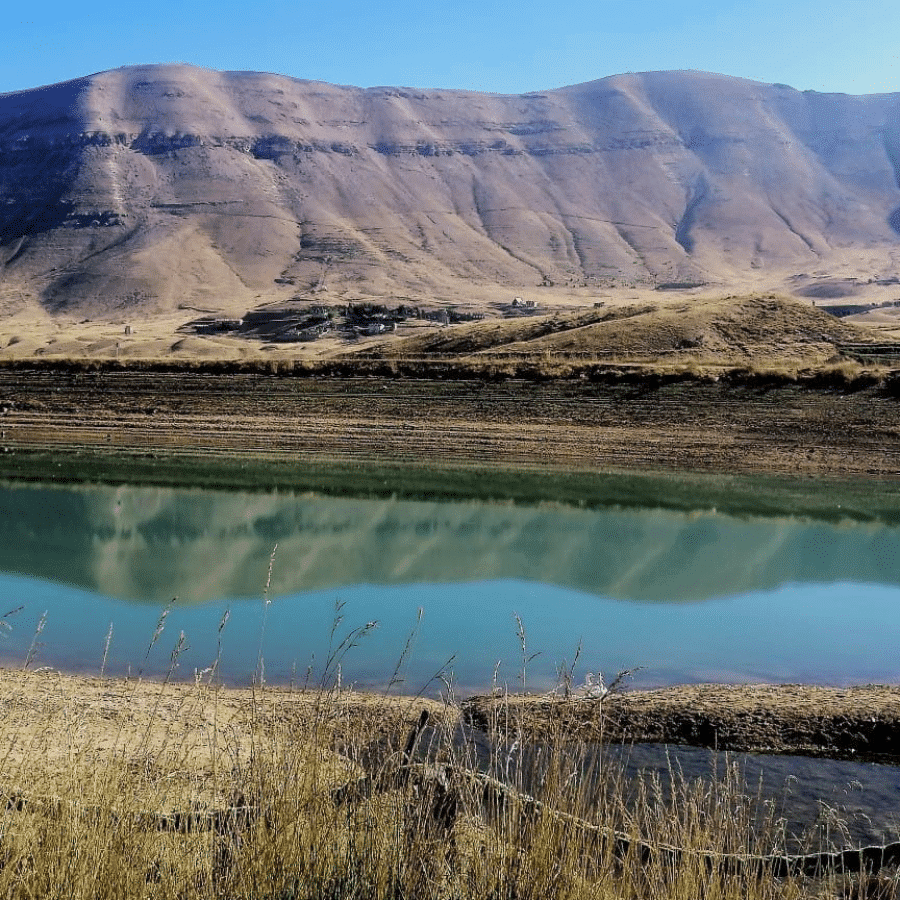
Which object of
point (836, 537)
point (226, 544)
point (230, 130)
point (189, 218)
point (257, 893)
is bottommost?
point (836, 537)

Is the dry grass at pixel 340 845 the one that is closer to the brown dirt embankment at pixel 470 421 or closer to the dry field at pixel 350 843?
the dry field at pixel 350 843

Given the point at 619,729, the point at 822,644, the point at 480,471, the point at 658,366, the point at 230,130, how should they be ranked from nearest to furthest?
the point at 619,729 < the point at 822,644 < the point at 480,471 < the point at 658,366 < the point at 230,130

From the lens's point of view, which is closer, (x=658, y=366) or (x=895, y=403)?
(x=895, y=403)

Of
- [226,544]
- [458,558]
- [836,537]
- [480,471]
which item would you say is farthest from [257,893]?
[480,471]

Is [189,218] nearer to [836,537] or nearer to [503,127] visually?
[503,127]

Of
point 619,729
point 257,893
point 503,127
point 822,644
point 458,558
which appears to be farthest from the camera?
point 503,127

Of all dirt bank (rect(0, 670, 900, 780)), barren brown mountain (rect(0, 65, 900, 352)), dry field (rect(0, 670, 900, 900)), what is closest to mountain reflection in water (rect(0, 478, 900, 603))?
dirt bank (rect(0, 670, 900, 780))

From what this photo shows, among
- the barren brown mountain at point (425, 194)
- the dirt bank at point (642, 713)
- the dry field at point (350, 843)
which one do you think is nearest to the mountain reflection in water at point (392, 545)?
the dirt bank at point (642, 713)
